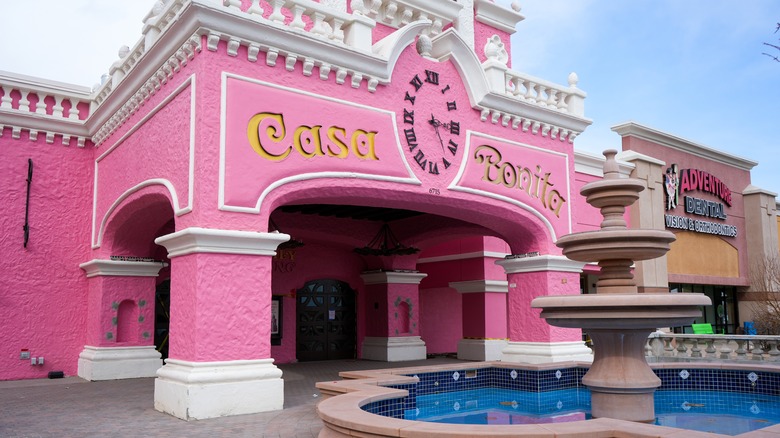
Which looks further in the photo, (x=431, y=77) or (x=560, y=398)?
(x=431, y=77)

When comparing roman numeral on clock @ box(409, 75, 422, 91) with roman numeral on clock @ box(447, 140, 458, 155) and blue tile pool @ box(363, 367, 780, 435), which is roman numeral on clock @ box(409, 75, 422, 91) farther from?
blue tile pool @ box(363, 367, 780, 435)

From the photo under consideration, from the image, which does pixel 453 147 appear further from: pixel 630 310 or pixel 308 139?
pixel 630 310

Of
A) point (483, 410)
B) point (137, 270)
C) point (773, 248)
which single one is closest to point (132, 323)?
point (137, 270)

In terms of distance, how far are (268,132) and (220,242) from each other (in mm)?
1649

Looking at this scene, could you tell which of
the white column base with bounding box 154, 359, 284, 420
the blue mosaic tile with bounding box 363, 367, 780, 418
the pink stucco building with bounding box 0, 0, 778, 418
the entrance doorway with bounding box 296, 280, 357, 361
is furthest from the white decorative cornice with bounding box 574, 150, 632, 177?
the white column base with bounding box 154, 359, 284, 420

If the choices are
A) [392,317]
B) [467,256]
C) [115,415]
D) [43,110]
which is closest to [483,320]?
[467,256]

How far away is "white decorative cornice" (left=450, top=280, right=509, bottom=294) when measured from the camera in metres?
16.1

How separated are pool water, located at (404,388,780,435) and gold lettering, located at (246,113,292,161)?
373 cm

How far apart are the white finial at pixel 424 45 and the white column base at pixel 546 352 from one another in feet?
18.1

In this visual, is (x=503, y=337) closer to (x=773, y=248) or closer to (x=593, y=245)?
(x=593, y=245)

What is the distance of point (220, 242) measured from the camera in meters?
8.05

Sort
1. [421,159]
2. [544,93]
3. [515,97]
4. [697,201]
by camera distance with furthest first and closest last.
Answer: [697,201] → [544,93] → [515,97] → [421,159]

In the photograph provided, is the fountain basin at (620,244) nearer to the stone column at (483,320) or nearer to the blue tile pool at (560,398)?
the blue tile pool at (560,398)

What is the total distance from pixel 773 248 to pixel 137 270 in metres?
21.0
